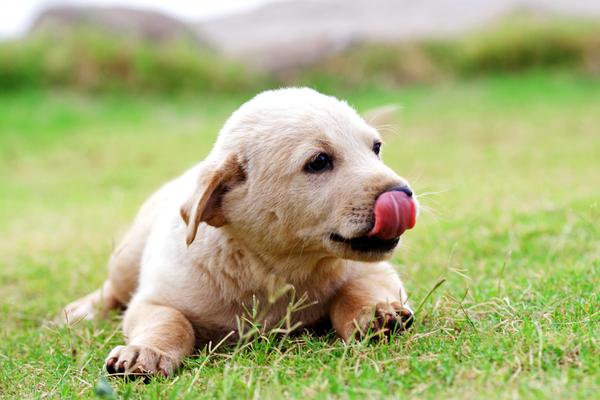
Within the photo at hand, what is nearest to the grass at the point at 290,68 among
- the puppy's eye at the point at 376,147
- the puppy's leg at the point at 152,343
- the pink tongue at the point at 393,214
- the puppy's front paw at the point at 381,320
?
the puppy's leg at the point at 152,343

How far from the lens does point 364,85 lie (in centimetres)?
1770

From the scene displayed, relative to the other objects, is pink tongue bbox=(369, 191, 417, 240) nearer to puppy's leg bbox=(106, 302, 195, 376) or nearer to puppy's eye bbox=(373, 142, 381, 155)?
puppy's eye bbox=(373, 142, 381, 155)

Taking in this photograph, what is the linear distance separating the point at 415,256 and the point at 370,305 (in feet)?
6.32

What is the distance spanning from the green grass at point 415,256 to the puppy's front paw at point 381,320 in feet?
0.29

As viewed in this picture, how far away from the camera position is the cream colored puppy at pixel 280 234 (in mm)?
3484

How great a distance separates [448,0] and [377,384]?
1043 inches

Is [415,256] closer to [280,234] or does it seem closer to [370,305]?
[370,305]

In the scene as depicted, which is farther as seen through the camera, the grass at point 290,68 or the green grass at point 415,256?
the grass at point 290,68

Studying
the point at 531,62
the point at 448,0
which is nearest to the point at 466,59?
the point at 531,62

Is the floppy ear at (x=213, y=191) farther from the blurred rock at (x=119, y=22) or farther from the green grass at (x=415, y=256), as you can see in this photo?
the blurred rock at (x=119, y=22)

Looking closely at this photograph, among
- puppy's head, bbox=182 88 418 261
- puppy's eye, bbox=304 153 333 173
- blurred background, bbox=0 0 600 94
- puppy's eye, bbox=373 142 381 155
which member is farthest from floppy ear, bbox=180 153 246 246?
blurred background, bbox=0 0 600 94

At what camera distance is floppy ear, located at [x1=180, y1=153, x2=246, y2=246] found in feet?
12.0

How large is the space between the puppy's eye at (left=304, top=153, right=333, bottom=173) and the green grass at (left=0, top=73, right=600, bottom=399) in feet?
2.00

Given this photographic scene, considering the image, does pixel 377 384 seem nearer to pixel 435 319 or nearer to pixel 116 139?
pixel 435 319
